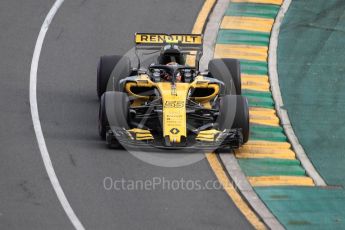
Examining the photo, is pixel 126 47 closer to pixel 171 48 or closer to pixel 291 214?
pixel 171 48

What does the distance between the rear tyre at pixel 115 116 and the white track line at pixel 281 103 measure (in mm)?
3425

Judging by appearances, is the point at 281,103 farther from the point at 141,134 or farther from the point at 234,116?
the point at 141,134

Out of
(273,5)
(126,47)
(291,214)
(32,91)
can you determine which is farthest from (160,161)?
(273,5)

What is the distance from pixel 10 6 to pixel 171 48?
7641 mm

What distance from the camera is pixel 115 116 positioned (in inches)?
894

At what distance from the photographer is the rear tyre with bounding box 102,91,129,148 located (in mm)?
22672

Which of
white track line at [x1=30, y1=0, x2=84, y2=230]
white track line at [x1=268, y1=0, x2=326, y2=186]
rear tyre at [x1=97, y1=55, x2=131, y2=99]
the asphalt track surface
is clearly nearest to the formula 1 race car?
rear tyre at [x1=97, y1=55, x2=131, y2=99]

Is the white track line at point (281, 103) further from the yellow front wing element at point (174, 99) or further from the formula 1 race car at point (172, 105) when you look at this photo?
the yellow front wing element at point (174, 99)

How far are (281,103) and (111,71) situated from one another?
3.71 meters

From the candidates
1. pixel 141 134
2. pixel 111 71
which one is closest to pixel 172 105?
pixel 141 134

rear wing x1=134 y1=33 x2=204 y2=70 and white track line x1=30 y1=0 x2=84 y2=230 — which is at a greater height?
rear wing x1=134 y1=33 x2=204 y2=70

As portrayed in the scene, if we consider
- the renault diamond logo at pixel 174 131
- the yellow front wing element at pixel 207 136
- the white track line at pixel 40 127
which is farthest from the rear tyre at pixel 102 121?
the yellow front wing element at pixel 207 136

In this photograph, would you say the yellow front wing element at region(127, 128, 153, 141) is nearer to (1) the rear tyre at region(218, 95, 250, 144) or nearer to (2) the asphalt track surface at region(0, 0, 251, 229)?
(2) the asphalt track surface at region(0, 0, 251, 229)

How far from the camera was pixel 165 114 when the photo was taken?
74.4 feet
